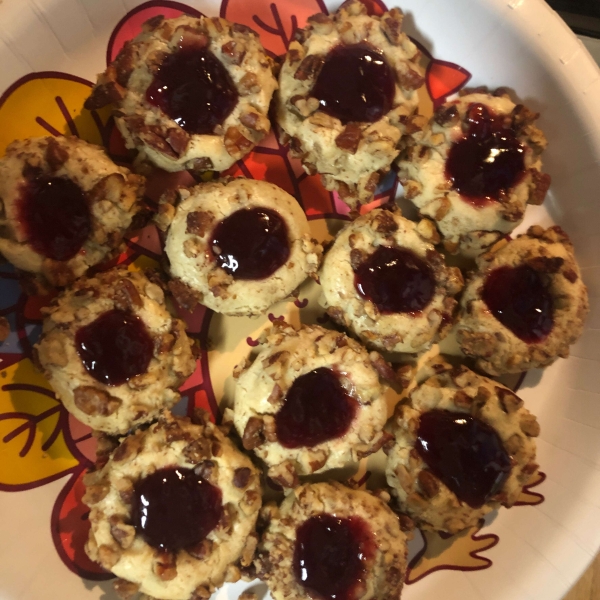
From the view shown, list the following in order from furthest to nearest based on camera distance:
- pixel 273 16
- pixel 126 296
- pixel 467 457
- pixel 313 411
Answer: pixel 273 16 → pixel 467 457 → pixel 313 411 → pixel 126 296

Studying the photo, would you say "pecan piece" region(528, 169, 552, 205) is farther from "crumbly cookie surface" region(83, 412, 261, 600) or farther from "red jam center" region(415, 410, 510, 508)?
"crumbly cookie surface" region(83, 412, 261, 600)

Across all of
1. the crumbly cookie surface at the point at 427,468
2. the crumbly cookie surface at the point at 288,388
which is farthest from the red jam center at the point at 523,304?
the crumbly cookie surface at the point at 288,388

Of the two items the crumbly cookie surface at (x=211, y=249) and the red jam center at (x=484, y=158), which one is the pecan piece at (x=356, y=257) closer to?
the crumbly cookie surface at (x=211, y=249)

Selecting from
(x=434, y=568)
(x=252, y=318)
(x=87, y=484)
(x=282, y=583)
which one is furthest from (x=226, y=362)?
(x=434, y=568)

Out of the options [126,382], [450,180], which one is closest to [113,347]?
[126,382]

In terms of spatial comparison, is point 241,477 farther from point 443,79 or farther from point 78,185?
point 443,79

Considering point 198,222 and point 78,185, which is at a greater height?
point 198,222

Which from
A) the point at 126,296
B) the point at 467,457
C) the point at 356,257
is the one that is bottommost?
the point at 126,296
